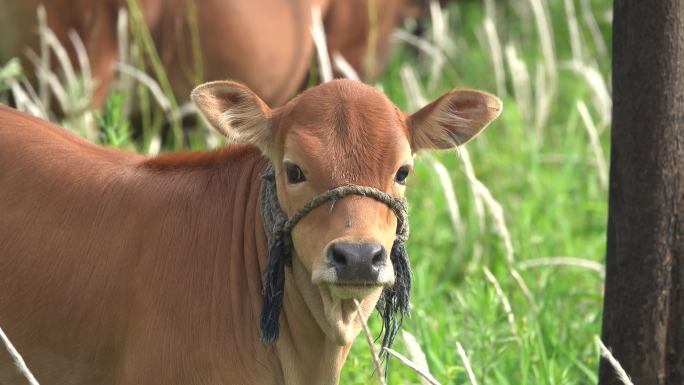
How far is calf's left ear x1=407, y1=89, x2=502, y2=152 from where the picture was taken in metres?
4.18

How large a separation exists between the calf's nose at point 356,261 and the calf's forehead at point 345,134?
0.93 ft

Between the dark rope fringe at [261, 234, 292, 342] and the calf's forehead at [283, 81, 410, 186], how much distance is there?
11.7 inches

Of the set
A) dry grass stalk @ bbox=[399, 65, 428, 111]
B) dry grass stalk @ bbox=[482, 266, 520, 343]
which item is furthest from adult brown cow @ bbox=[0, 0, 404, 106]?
dry grass stalk @ bbox=[482, 266, 520, 343]

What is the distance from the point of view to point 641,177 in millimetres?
4473

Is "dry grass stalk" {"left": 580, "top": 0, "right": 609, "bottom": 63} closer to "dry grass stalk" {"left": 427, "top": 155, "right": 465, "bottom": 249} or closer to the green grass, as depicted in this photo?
the green grass

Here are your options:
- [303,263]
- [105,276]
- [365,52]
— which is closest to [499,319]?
[303,263]

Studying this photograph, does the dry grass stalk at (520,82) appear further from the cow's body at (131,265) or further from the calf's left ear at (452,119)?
the cow's body at (131,265)

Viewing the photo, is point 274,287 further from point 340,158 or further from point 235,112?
point 235,112

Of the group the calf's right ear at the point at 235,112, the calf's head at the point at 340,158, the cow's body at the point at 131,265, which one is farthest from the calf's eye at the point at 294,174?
the cow's body at the point at 131,265

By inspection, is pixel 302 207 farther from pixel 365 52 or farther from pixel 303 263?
pixel 365 52

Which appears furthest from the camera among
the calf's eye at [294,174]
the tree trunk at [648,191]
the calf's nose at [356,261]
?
the tree trunk at [648,191]

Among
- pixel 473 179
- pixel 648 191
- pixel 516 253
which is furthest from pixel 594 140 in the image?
pixel 648 191

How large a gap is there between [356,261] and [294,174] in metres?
0.49

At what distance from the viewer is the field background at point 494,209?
5160 millimetres
